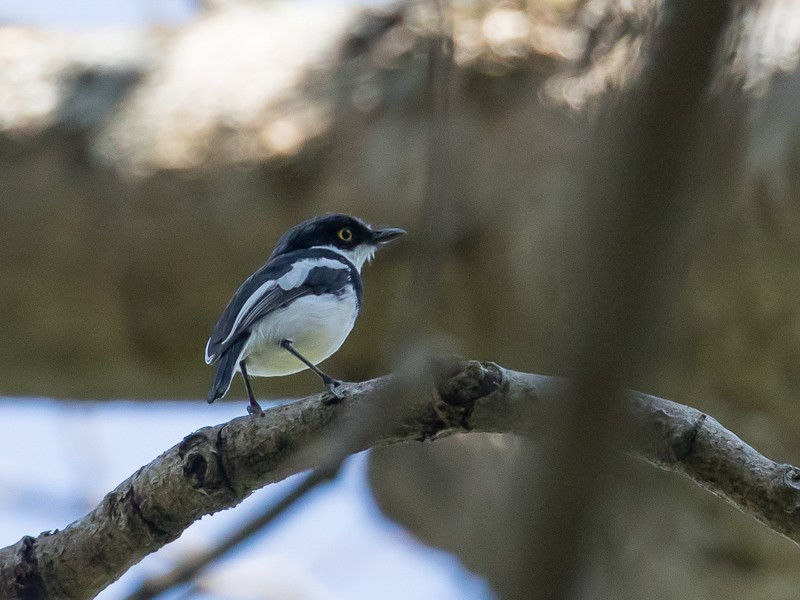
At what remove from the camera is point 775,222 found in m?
7.06

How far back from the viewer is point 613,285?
35.9 inches

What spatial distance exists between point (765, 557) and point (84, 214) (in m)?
5.92

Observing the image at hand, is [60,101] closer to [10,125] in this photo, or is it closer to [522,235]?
[10,125]

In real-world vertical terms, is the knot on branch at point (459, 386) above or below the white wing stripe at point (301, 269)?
above

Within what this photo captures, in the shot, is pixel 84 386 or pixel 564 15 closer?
pixel 564 15

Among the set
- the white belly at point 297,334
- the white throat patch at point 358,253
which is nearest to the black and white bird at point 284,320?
the white belly at point 297,334

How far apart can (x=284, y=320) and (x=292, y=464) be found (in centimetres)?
139

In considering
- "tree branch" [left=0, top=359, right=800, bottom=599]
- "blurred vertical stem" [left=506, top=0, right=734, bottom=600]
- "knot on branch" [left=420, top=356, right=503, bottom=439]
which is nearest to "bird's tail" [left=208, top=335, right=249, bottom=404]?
"tree branch" [left=0, top=359, right=800, bottom=599]

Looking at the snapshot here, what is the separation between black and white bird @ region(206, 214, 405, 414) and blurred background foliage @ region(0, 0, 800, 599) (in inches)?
118

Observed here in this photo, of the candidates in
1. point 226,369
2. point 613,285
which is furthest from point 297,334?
point 613,285

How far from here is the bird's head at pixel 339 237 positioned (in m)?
5.45

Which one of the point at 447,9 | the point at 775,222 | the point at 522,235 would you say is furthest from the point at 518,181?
the point at 447,9

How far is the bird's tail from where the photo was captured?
3889 millimetres

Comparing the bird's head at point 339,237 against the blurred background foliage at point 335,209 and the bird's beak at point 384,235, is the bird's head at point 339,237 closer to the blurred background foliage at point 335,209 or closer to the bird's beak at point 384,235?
the bird's beak at point 384,235
